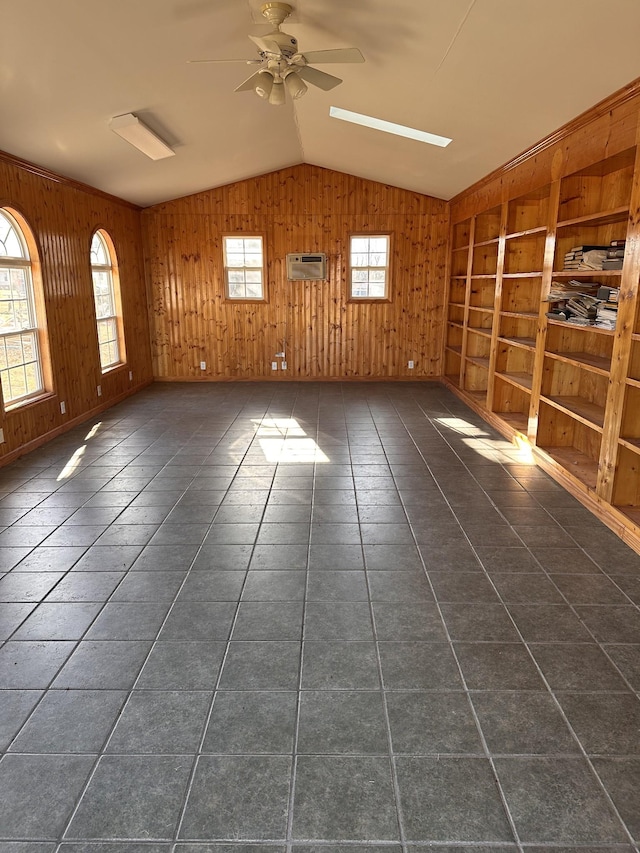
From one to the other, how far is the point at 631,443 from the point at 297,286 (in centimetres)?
635

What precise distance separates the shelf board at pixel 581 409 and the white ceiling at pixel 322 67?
2199 millimetres

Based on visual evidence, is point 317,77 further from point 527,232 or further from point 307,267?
point 307,267

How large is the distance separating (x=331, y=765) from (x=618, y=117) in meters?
4.11

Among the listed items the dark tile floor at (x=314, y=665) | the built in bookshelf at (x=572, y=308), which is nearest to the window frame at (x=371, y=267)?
the built in bookshelf at (x=572, y=308)

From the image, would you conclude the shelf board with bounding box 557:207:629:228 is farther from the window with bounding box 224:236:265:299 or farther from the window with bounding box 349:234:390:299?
the window with bounding box 224:236:265:299

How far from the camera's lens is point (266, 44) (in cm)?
343

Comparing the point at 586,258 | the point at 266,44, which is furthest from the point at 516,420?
the point at 266,44

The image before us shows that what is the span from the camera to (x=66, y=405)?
6.32 meters

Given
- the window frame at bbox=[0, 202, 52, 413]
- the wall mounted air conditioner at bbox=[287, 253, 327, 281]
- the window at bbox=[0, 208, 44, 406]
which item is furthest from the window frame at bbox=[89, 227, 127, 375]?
the wall mounted air conditioner at bbox=[287, 253, 327, 281]

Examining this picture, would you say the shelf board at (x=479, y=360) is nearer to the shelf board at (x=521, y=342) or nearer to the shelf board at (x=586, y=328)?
the shelf board at (x=521, y=342)

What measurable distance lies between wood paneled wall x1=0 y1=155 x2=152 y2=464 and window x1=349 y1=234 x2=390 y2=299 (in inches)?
135

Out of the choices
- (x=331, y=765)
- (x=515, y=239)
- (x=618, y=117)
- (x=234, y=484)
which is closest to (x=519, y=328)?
(x=515, y=239)

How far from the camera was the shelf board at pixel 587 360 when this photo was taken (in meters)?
4.09

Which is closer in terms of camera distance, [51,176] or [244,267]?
[51,176]
